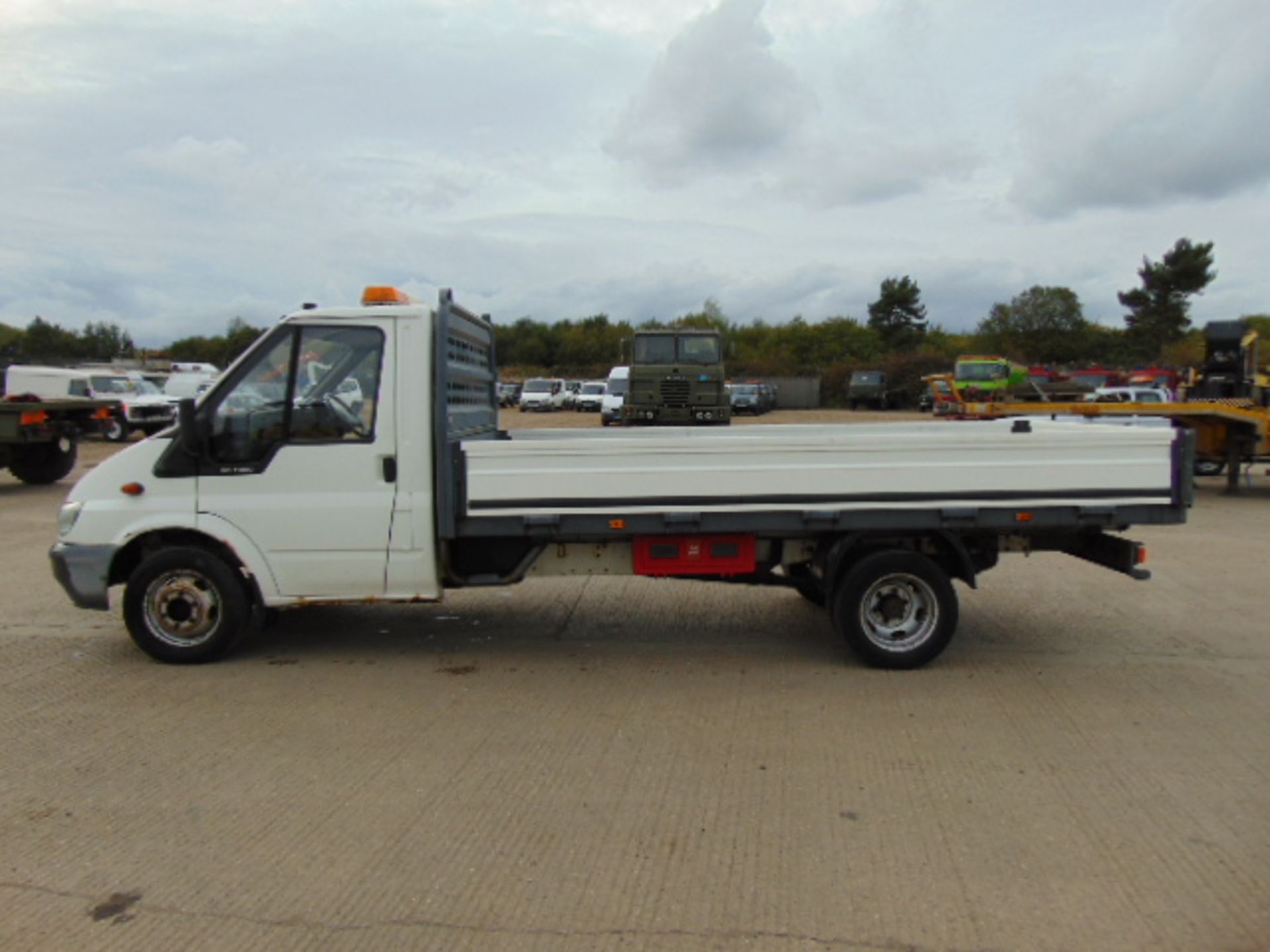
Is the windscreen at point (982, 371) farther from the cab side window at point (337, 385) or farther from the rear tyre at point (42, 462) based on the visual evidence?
the cab side window at point (337, 385)

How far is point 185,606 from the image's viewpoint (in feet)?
20.5

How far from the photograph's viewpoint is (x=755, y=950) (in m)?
3.28

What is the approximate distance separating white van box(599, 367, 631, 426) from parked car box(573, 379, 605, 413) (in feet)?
38.1

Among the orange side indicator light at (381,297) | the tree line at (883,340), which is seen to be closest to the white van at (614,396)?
the tree line at (883,340)

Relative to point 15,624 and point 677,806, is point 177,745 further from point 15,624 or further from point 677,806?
point 15,624

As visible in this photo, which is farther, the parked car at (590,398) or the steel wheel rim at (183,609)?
the parked car at (590,398)

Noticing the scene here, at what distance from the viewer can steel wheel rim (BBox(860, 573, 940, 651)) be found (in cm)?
618

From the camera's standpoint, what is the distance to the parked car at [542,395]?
50.0 metres

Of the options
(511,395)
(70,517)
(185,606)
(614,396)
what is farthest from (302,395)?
(511,395)

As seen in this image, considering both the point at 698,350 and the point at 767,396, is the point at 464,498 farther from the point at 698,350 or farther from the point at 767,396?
the point at 767,396

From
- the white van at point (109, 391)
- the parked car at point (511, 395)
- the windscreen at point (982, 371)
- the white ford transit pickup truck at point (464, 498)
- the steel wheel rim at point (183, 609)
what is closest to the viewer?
the white ford transit pickup truck at point (464, 498)

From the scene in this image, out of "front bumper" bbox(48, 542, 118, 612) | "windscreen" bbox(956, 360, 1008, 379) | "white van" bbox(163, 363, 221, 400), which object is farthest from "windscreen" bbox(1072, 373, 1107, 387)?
"front bumper" bbox(48, 542, 118, 612)

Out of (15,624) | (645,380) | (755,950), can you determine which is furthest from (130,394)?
(755,950)

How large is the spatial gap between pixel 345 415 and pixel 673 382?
17.6 metres
